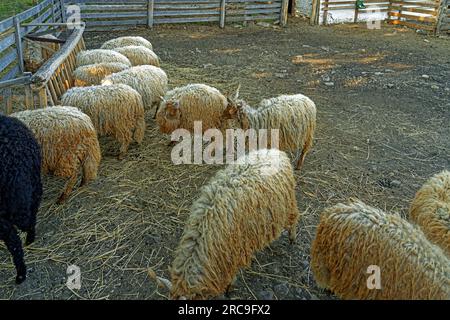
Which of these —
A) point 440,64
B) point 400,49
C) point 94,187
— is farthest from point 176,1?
point 94,187

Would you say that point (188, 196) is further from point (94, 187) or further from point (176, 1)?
point (176, 1)

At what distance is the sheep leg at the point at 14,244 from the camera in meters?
3.26

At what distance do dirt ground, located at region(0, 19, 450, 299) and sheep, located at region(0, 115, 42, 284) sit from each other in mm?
395

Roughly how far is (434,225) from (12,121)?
399 centimetres

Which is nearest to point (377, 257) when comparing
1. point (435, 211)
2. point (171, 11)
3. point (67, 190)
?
point (435, 211)

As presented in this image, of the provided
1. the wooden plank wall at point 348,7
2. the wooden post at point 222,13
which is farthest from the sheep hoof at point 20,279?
the wooden plank wall at point 348,7

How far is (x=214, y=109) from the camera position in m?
5.55

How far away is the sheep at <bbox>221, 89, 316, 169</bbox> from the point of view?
5.00 m

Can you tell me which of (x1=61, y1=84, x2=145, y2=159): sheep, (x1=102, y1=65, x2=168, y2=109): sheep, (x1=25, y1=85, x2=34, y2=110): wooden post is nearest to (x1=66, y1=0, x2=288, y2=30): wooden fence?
(x1=102, y1=65, x2=168, y2=109): sheep

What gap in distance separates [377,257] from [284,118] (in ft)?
8.39

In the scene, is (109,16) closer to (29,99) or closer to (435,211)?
(29,99)

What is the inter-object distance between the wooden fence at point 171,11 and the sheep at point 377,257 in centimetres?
1265

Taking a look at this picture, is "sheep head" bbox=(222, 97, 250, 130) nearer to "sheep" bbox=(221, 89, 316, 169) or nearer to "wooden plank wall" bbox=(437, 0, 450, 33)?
"sheep" bbox=(221, 89, 316, 169)

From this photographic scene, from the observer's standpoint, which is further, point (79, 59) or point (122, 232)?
point (79, 59)
